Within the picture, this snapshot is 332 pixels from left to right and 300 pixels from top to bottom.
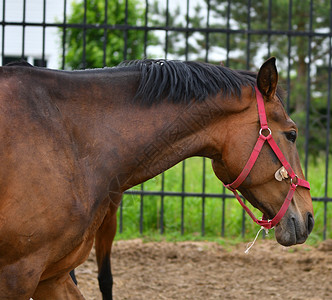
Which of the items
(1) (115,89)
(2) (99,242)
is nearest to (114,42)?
(2) (99,242)

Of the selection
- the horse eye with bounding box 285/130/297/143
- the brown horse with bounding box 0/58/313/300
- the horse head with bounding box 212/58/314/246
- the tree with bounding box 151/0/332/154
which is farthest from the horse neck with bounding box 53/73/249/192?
the tree with bounding box 151/0/332/154

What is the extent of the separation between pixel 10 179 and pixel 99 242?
6.02 ft

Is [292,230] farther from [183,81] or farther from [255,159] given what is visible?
[183,81]

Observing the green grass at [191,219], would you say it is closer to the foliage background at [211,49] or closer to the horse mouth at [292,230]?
the foliage background at [211,49]

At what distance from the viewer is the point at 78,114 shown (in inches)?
96.3

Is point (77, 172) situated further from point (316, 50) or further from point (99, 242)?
point (316, 50)

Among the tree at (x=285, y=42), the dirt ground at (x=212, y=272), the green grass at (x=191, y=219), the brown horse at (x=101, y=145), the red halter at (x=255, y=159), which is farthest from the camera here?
the tree at (x=285, y=42)

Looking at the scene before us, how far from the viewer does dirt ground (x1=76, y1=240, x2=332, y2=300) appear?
14.4ft

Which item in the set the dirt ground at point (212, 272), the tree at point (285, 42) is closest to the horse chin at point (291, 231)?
the dirt ground at point (212, 272)

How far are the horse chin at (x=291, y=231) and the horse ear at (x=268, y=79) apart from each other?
2.09ft

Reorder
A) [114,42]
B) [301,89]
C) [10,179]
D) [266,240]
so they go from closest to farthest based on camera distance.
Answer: [10,179]
[266,240]
[114,42]
[301,89]

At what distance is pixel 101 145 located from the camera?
245cm

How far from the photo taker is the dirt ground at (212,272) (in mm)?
4383

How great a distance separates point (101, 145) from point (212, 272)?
9.42 ft
